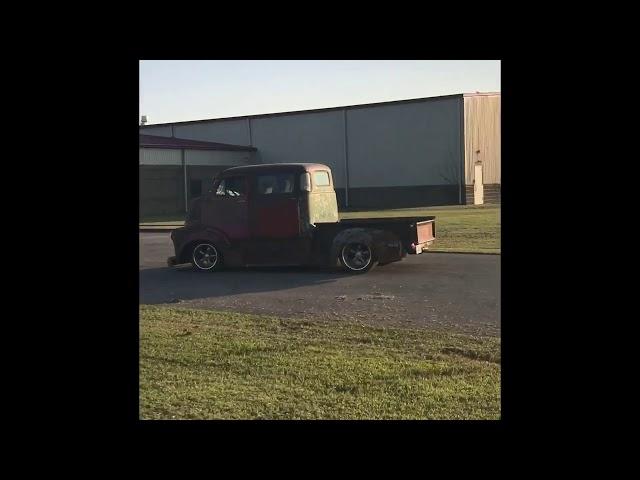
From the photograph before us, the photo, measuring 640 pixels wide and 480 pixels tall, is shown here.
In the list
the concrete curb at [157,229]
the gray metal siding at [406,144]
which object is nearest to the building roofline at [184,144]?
the gray metal siding at [406,144]

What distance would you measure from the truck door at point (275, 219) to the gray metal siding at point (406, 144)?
21.7 metres

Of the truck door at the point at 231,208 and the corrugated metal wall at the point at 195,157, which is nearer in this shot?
the truck door at the point at 231,208

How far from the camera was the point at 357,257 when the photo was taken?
11820 mm

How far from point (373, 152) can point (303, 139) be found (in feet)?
12.7

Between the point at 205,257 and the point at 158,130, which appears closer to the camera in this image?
the point at 205,257

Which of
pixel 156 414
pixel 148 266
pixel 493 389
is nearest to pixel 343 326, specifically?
pixel 493 389

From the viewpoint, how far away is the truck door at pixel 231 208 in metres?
12.4

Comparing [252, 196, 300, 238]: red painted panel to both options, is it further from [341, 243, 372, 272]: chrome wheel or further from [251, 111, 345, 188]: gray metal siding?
[251, 111, 345, 188]: gray metal siding

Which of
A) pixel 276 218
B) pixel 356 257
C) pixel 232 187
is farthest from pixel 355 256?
pixel 232 187

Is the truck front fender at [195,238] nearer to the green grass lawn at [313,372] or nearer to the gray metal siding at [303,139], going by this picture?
the green grass lawn at [313,372]

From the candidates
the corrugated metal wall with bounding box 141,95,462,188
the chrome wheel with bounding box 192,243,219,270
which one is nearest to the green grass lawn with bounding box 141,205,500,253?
the chrome wheel with bounding box 192,243,219,270

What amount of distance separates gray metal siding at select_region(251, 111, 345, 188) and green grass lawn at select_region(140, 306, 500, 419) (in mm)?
28327

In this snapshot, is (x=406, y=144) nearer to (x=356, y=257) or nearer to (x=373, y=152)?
(x=373, y=152)
